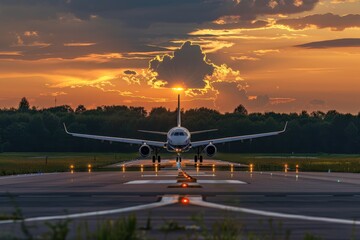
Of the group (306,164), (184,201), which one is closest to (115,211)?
(184,201)

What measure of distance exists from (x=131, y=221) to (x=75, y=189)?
1993 centimetres

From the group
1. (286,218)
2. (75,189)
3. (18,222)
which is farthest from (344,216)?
(75,189)

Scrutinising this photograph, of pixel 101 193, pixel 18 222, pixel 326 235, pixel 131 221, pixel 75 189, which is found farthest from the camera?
pixel 75 189

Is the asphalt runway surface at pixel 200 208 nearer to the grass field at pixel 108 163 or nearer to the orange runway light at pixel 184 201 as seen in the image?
the orange runway light at pixel 184 201

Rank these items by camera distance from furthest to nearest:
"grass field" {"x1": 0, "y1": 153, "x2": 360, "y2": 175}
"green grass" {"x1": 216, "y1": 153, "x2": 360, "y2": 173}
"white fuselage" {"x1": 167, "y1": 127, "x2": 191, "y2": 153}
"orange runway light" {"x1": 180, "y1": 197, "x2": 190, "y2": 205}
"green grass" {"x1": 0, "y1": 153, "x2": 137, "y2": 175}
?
1. "white fuselage" {"x1": 167, "y1": 127, "x2": 191, "y2": 153}
2. "green grass" {"x1": 216, "y1": 153, "x2": 360, "y2": 173}
3. "grass field" {"x1": 0, "y1": 153, "x2": 360, "y2": 175}
4. "green grass" {"x1": 0, "y1": 153, "x2": 137, "y2": 175}
5. "orange runway light" {"x1": 180, "y1": 197, "x2": 190, "y2": 205}

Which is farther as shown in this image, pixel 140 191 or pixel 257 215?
pixel 140 191

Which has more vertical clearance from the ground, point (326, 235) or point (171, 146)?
point (171, 146)

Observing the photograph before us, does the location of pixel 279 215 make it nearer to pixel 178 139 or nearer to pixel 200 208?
pixel 200 208

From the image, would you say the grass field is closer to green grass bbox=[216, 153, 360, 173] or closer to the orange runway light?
green grass bbox=[216, 153, 360, 173]

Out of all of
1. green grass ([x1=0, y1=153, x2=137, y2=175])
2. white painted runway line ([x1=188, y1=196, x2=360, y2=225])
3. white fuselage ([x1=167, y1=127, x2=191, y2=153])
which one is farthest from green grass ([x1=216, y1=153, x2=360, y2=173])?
white painted runway line ([x1=188, y1=196, x2=360, y2=225])

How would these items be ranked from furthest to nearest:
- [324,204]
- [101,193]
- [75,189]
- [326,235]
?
[75,189] → [101,193] → [324,204] → [326,235]

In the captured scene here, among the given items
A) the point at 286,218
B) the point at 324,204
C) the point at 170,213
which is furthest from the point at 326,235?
the point at 324,204

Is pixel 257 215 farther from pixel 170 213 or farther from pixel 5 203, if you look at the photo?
pixel 5 203

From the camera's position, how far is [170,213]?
21.5m
